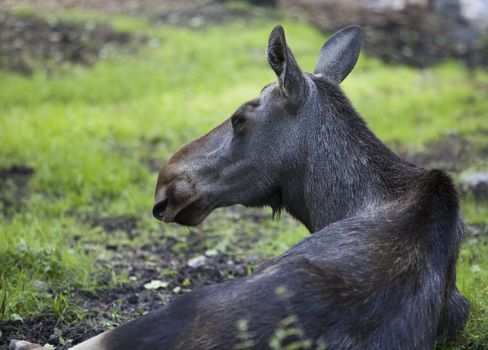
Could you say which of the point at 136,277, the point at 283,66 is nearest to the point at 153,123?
the point at 136,277

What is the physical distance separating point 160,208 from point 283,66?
122cm

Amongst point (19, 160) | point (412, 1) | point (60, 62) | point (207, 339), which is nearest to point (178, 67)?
point (60, 62)

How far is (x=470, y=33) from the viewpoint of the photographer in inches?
667

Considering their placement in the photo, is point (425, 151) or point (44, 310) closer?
point (44, 310)

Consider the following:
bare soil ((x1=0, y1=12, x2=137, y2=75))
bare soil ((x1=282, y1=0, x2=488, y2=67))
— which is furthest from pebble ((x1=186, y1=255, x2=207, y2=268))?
bare soil ((x1=282, y1=0, x2=488, y2=67))

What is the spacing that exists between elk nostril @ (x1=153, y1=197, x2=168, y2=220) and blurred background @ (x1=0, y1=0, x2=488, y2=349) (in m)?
0.72

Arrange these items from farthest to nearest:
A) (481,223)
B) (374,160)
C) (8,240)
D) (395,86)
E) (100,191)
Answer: (395,86) < (100,191) < (481,223) < (8,240) < (374,160)

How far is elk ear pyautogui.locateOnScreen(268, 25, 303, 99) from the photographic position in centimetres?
484

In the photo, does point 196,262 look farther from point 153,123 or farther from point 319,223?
point 153,123

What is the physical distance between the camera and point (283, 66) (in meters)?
4.87

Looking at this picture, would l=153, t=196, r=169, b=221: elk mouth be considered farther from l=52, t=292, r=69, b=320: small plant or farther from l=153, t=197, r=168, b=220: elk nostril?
l=52, t=292, r=69, b=320: small plant

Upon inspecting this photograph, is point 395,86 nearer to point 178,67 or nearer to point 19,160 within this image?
point 178,67

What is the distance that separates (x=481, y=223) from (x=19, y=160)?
196 inches

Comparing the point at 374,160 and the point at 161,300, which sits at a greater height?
the point at 374,160
